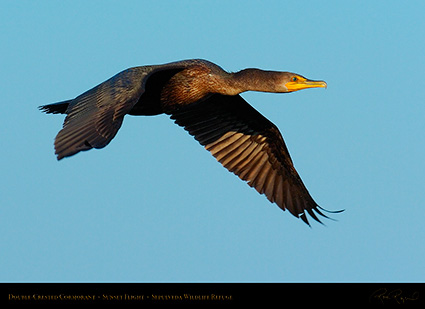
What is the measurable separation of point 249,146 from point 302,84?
7.21 ft

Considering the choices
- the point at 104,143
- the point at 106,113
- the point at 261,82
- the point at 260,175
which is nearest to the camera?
the point at 104,143

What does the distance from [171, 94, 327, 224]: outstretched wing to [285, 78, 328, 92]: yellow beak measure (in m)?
1.47

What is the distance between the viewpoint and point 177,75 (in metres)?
13.3

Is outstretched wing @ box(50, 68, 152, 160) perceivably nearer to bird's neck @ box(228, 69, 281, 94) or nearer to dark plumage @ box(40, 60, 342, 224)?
dark plumage @ box(40, 60, 342, 224)

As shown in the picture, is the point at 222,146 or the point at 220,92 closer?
the point at 220,92

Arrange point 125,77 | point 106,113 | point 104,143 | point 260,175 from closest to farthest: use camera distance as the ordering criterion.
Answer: point 104,143 → point 106,113 → point 125,77 → point 260,175

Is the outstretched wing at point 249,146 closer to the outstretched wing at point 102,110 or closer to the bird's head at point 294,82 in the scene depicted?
the bird's head at point 294,82

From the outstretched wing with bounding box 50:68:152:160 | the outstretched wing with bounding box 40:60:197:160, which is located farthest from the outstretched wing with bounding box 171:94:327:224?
the outstretched wing with bounding box 50:68:152:160
